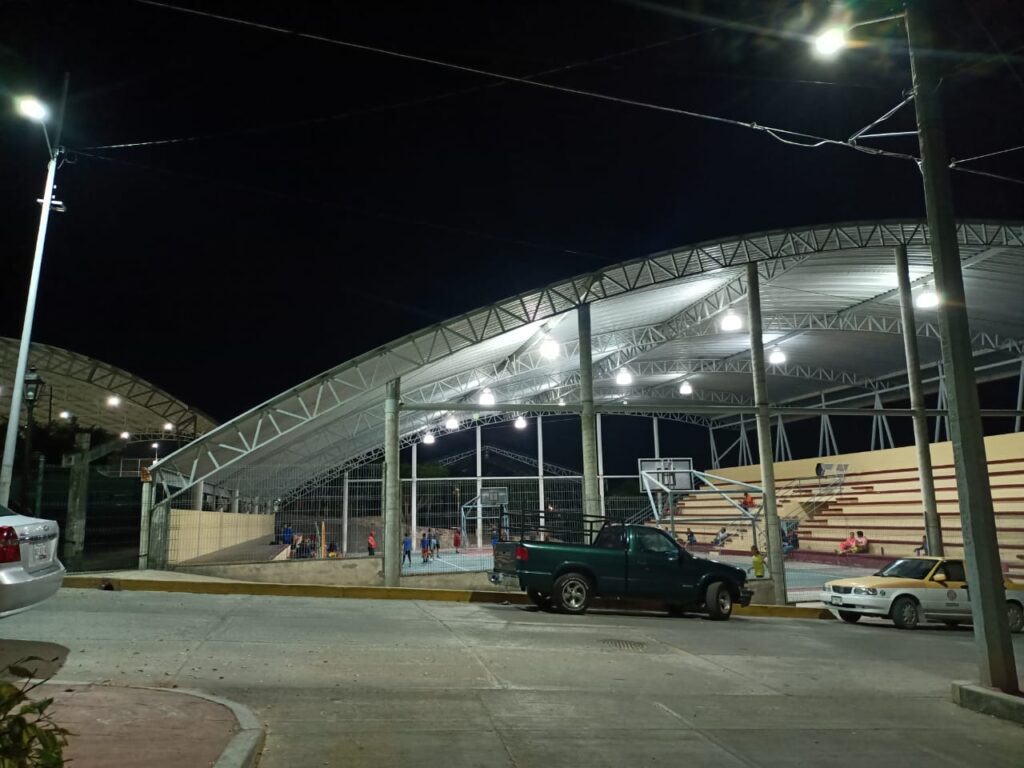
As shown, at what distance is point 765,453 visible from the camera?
728 inches

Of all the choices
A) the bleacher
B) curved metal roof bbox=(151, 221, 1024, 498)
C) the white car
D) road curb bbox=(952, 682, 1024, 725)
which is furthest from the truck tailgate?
the white car

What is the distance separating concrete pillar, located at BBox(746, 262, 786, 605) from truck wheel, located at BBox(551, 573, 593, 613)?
6.71 m

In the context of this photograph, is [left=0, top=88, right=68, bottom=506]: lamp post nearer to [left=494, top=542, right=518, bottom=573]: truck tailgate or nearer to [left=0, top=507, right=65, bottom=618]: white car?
[left=0, top=507, right=65, bottom=618]: white car

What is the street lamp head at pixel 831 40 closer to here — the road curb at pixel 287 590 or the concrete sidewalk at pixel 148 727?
the concrete sidewalk at pixel 148 727

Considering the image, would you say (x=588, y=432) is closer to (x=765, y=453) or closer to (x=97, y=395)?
(x=765, y=453)

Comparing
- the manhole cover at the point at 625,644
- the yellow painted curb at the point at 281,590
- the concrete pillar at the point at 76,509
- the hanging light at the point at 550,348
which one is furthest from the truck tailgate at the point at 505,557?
the hanging light at the point at 550,348

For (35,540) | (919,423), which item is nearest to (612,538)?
(35,540)

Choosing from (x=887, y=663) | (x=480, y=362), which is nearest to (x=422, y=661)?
(x=887, y=663)

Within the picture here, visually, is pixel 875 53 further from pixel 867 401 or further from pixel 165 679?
pixel 867 401

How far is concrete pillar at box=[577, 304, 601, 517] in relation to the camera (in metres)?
17.8

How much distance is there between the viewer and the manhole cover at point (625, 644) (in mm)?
9469

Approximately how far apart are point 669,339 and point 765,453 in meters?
10.4

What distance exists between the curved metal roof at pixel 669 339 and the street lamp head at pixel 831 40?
10261 millimetres

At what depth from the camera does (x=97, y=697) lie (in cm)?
542
